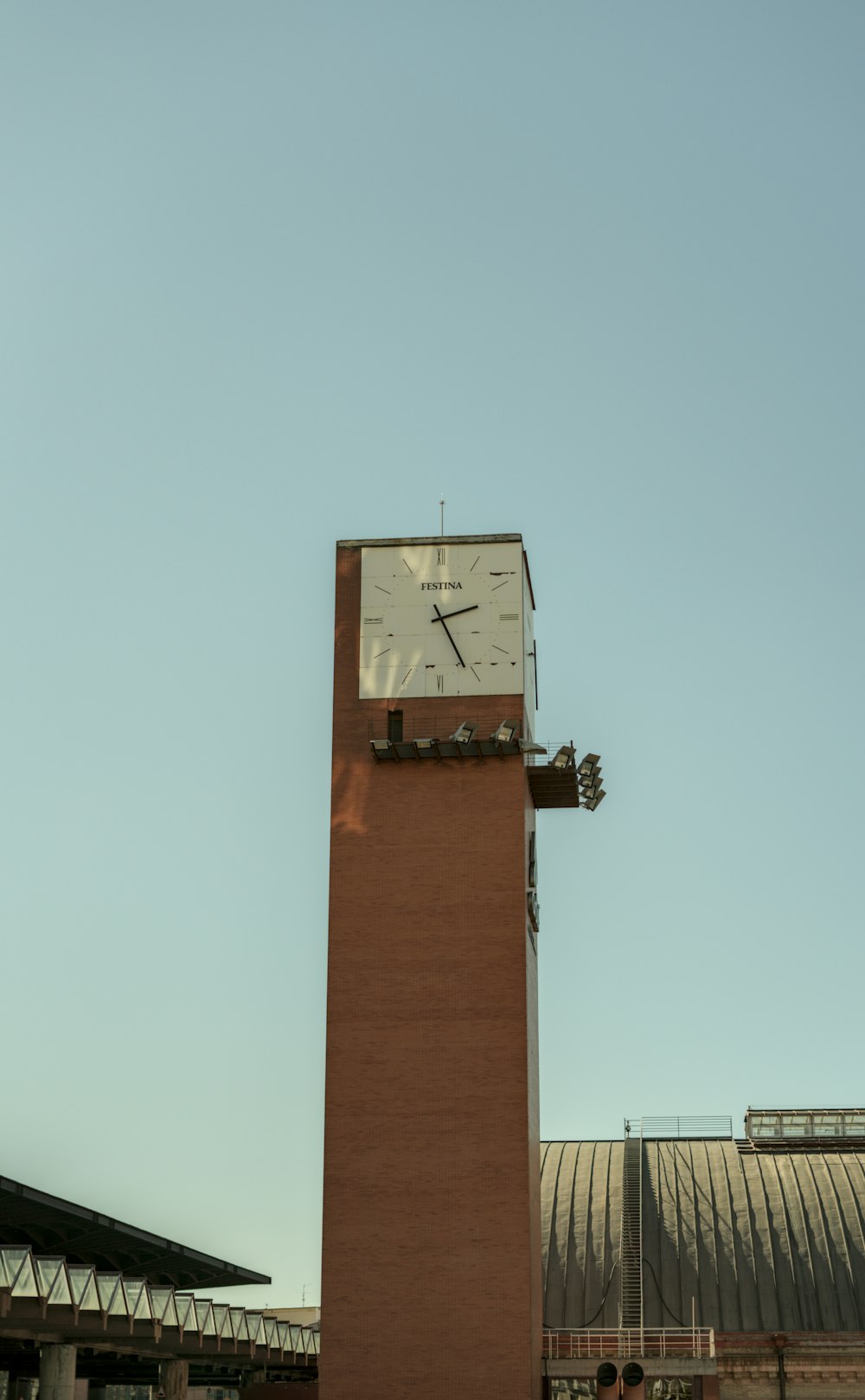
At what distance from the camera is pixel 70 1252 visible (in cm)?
5466

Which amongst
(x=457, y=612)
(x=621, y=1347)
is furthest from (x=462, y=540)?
(x=621, y=1347)

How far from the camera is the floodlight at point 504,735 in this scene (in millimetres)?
48875

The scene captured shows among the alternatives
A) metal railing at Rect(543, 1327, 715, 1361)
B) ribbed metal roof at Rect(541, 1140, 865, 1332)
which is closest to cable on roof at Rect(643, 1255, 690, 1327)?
ribbed metal roof at Rect(541, 1140, 865, 1332)

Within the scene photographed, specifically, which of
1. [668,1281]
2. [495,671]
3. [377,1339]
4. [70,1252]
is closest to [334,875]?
[495,671]

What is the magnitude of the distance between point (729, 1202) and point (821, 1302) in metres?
6.10

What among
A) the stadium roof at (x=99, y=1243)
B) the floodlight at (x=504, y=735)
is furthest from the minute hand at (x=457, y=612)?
the stadium roof at (x=99, y=1243)

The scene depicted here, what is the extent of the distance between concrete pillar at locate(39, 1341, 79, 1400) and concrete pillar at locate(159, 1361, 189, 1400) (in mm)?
15289

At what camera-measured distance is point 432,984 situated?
48.1 metres

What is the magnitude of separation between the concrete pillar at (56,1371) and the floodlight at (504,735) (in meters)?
19.2

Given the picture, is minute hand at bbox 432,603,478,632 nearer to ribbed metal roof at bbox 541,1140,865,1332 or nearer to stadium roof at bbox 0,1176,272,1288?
stadium roof at bbox 0,1176,272,1288

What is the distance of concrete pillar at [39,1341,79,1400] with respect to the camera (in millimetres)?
42375

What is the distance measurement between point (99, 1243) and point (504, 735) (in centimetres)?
2005

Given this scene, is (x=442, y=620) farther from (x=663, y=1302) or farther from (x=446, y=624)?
(x=663, y=1302)

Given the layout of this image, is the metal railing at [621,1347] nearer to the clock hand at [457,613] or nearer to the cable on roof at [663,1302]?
the cable on roof at [663,1302]
